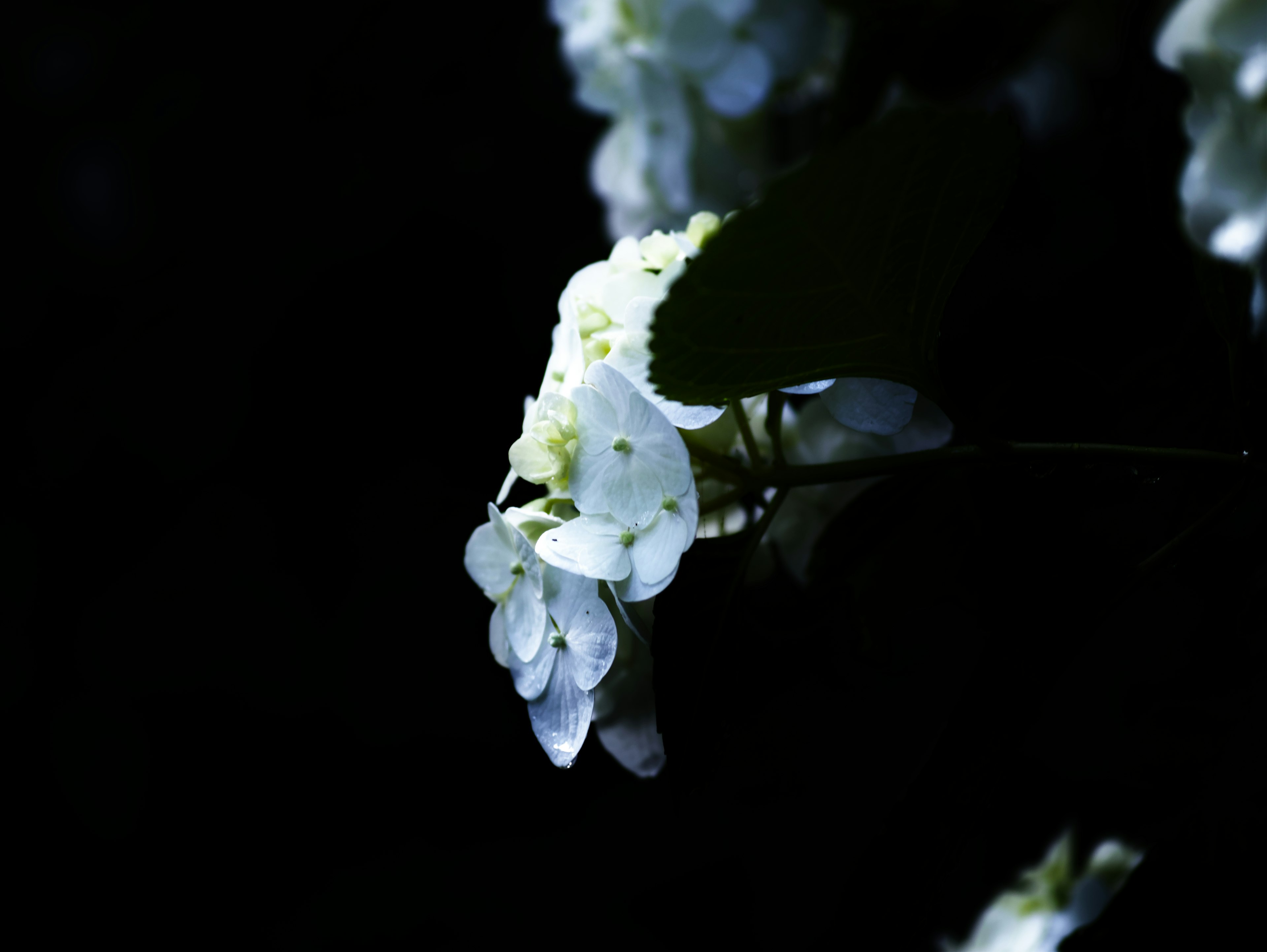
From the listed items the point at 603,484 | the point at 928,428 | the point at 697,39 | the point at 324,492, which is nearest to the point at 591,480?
the point at 603,484

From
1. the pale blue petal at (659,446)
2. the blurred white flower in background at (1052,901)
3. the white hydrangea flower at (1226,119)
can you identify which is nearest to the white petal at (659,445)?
the pale blue petal at (659,446)

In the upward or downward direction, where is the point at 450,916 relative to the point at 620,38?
downward

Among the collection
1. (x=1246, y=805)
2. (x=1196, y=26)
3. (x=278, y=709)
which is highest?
(x=278, y=709)

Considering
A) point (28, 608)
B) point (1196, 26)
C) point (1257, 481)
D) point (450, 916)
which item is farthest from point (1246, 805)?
point (28, 608)

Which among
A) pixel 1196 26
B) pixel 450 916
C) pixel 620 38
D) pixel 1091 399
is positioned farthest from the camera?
pixel 450 916

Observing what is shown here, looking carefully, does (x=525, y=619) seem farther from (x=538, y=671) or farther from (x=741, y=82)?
(x=741, y=82)

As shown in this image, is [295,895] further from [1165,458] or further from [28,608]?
[1165,458]

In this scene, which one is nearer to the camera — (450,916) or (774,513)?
(774,513)
